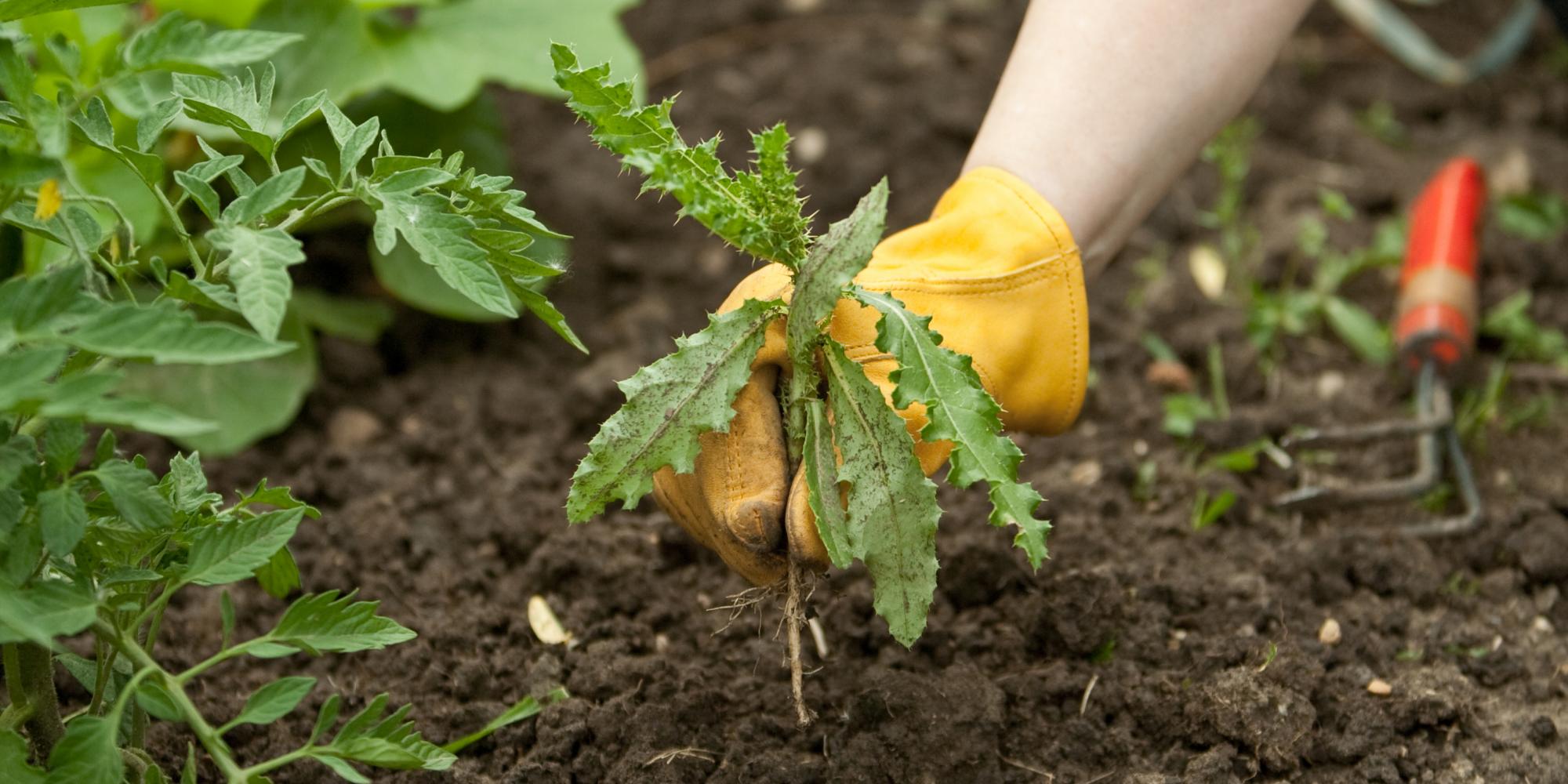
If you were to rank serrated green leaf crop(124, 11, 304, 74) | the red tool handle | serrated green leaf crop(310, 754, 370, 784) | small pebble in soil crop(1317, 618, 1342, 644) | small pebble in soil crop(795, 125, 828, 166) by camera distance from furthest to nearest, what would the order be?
small pebble in soil crop(795, 125, 828, 166), the red tool handle, small pebble in soil crop(1317, 618, 1342, 644), serrated green leaf crop(310, 754, 370, 784), serrated green leaf crop(124, 11, 304, 74)

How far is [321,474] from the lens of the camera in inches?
94.1

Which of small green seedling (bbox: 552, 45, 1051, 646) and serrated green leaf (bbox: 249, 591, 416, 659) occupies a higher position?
small green seedling (bbox: 552, 45, 1051, 646)

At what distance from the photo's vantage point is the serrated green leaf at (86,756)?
125cm

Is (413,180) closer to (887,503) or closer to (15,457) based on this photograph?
(15,457)

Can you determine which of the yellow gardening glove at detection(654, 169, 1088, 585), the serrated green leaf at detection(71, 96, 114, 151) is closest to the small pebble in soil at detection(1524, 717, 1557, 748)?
the yellow gardening glove at detection(654, 169, 1088, 585)

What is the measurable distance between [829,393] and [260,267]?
633 millimetres

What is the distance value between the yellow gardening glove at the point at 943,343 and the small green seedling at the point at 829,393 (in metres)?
0.07

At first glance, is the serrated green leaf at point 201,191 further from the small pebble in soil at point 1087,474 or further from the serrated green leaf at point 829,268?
the small pebble in soil at point 1087,474

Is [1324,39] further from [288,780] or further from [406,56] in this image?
[288,780]

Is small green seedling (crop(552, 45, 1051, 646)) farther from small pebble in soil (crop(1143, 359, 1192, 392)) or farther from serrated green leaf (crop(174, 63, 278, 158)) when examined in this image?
small pebble in soil (crop(1143, 359, 1192, 392))

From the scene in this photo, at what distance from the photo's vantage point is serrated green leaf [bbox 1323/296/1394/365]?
2.70 meters

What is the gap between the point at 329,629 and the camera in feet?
4.48

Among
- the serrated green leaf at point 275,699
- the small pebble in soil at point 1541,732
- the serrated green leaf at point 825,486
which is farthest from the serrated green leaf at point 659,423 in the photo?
the small pebble in soil at point 1541,732

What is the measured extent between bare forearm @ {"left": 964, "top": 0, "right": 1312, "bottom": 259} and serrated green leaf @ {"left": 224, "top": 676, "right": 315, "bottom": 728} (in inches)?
42.9
